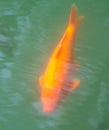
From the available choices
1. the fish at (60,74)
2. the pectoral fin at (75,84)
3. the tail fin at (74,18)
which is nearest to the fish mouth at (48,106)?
the fish at (60,74)

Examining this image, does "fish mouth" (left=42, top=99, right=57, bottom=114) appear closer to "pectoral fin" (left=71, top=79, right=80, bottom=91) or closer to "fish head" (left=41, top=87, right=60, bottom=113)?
"fish head" (left=41, top=87, right=60, bottom=113)

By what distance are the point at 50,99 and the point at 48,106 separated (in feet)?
0.16

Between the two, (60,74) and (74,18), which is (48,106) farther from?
(74,18)

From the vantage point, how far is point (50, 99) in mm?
3314

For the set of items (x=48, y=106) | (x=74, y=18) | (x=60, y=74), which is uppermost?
(x=74, y=18)

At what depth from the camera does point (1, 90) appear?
141 inches

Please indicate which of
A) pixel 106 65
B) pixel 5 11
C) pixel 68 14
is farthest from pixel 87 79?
pixel 5 11

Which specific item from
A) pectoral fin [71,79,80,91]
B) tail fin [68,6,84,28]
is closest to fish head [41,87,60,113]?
pectoral fin [71,79,80,91]

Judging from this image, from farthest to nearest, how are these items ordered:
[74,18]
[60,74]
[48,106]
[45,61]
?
[74,18]
[45,61]
[60,74]
[48,106]

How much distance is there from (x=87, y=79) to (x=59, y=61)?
25cm

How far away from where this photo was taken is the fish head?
3309 millimetres

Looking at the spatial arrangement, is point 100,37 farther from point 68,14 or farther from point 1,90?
point 1,90

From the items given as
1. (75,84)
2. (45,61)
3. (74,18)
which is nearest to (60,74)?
(75,84)

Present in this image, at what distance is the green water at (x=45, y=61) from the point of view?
11.2 feet
